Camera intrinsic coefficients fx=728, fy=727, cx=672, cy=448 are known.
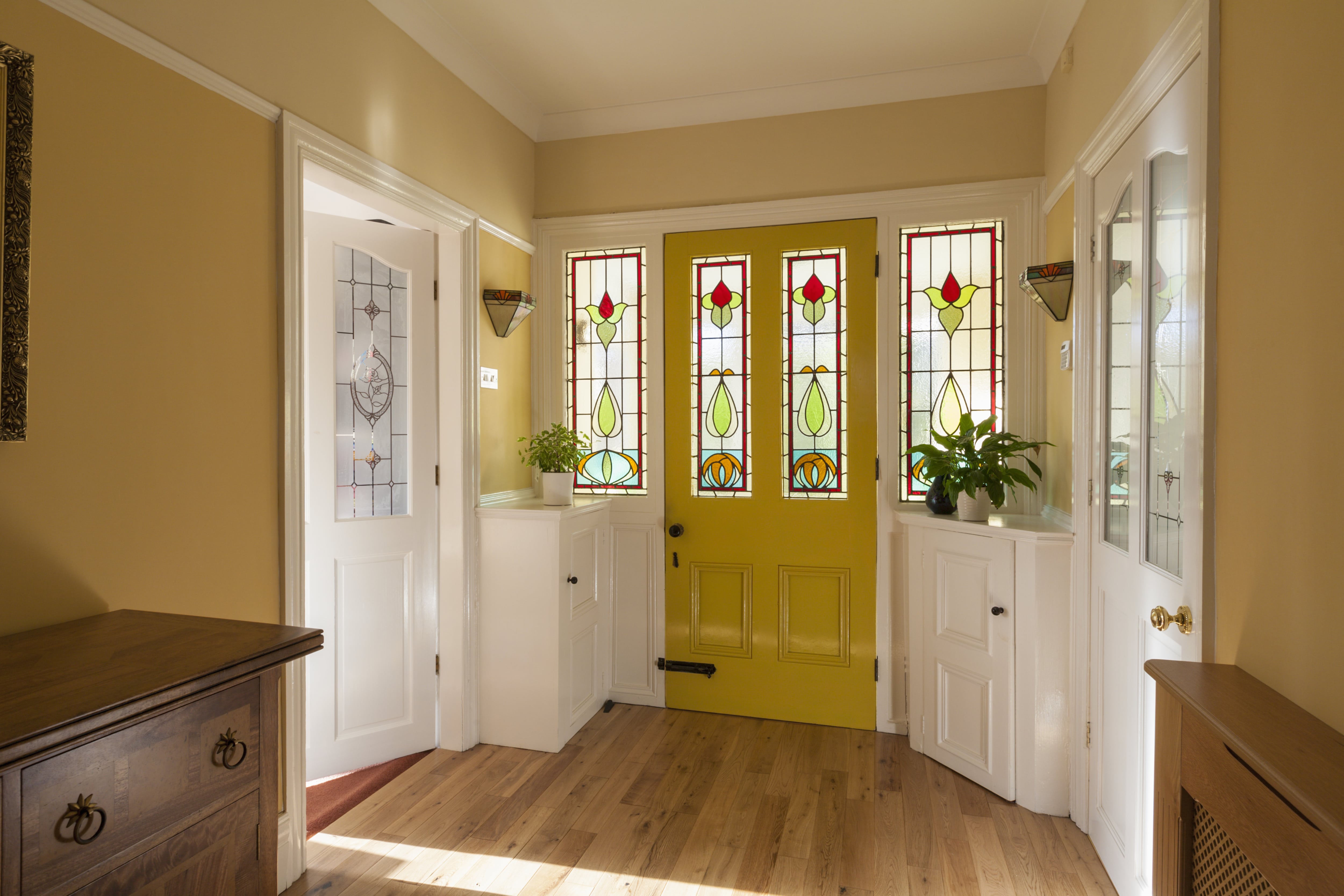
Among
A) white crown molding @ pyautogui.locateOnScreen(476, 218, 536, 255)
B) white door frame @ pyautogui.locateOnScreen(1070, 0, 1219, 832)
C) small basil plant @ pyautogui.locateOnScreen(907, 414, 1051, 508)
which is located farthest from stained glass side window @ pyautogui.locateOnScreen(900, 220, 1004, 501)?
white crown molding @ pyautogui.locateOnScreen(476, 218, 536, 255)

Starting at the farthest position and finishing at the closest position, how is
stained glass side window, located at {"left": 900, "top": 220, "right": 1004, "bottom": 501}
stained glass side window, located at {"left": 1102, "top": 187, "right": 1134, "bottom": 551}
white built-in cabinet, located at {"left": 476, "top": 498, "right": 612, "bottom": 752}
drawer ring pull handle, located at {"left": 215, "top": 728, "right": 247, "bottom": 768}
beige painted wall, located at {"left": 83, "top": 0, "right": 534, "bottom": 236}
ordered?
stained glass side window, located at {"left": 900, "top": 220, "right": 1004, "bottom": 501}, white built-in cabinet, located at {"left": 476, "top": 498, "right": 612, "bottom": 752}, stained glass side window, located at {"left": 1102, "top": 187, "right": 1134, "bottom": 551}, beige painted wall, located at {"left": 83, "top": 0, "right": 534, "bottom": 236}, drawer ring pull handle, located at {"left": 215, "top": 728, "right": 247, "bottom": 768}

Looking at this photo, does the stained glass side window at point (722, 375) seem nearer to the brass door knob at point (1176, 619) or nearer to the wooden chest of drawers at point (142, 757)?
the brass door knob at point (1176, 619)

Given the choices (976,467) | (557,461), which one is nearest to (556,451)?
(557,461)

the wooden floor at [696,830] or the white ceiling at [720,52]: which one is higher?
the white ceiling at [720,52]

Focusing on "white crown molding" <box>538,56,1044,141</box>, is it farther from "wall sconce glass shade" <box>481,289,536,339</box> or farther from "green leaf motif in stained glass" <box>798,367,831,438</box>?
"green leaf motif in stained glass" <box>798,367,831,438</box>

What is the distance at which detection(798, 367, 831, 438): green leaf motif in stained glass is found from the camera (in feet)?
10.9

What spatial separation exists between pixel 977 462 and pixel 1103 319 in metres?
0.69

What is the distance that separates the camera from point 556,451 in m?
3.26

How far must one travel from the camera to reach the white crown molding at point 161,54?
1.58 metres

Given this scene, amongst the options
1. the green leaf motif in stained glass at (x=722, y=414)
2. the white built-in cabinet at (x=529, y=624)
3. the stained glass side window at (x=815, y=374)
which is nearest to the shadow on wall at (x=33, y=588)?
the white built-in cabinet at (x=529, y=624)

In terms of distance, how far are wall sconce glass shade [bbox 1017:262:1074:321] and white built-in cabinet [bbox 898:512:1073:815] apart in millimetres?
815

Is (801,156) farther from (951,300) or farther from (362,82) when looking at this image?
(362,82)

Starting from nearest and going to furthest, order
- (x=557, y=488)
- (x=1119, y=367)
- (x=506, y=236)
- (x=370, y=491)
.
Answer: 1. (x=1119, y=367)
2. (x=370, y=491)
3. (x=557, y=488)
4. (x=506, y=236)

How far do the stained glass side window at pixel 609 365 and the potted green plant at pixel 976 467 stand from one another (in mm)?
1363
